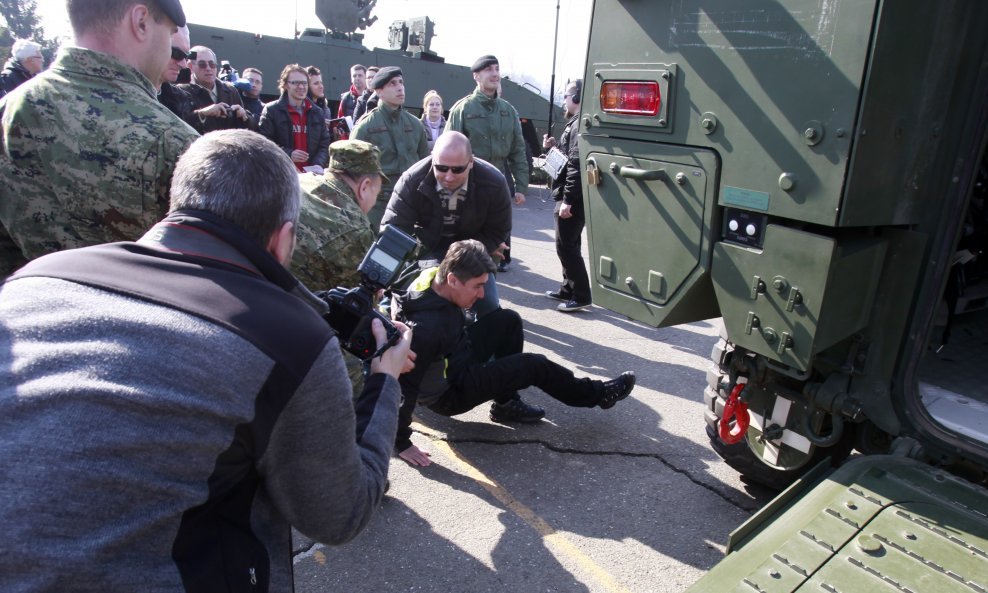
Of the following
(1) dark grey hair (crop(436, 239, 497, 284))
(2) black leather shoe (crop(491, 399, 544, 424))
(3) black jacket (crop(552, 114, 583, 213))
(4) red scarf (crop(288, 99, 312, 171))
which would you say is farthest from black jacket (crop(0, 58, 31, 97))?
(2) black leather shoe (crop(491, 399, 544, 424))

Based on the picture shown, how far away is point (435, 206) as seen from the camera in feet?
13.9

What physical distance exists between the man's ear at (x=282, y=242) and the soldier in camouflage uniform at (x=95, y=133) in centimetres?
87

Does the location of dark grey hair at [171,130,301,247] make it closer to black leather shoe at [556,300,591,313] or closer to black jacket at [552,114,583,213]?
black jacket at [552,114,583,213]

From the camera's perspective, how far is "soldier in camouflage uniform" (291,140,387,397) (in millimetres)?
2676

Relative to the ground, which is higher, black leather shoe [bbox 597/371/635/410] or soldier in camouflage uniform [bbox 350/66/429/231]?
soldier in camouflage uniform [bbox 350/66/429/231]

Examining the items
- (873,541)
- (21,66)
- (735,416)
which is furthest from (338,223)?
(21,66)

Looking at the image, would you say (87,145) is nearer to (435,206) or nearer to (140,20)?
(140,20)

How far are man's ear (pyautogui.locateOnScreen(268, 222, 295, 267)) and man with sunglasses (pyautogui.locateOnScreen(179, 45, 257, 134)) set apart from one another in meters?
4.34

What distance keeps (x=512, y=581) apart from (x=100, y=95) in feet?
6.93

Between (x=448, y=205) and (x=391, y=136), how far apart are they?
2.10 metres

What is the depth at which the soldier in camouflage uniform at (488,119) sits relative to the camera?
645cm

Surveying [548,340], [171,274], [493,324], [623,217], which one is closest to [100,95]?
[171,274]

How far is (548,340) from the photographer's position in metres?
5.28

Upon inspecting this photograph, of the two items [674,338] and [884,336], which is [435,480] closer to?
[884,336]
